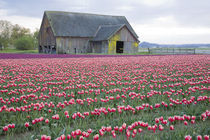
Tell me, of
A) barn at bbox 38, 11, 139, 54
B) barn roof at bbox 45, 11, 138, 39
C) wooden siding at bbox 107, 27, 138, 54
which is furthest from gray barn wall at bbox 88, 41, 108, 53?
barn roof at bbox 45, 11, 138, 39

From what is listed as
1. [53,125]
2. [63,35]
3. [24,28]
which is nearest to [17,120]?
[53,125]

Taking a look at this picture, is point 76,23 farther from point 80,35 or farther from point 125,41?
point 125,41

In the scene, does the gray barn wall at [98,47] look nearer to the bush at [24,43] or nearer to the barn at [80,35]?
the barn at [80,35]

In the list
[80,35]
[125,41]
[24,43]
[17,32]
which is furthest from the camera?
[17,32]

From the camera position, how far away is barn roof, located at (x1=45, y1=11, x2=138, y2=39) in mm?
42075

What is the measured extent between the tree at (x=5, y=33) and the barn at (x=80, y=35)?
32437 mm

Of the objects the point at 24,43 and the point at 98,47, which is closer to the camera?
the point at 98,47

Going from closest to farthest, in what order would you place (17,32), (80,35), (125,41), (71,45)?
(71,45) → (80,35) → (125,41) → (17,32)

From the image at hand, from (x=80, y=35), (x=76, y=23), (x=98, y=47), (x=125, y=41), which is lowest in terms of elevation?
(x=98, y=47)

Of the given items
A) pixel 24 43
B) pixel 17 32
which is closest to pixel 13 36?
pixel 17 32

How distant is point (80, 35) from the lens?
43219mm

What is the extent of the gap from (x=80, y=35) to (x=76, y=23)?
13.3ft

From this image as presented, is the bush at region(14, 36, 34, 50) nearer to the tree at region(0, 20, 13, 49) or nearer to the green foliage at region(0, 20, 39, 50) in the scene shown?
the green foliage at region(0, 20, 39, 50)

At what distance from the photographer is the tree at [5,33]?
73.8 meters
